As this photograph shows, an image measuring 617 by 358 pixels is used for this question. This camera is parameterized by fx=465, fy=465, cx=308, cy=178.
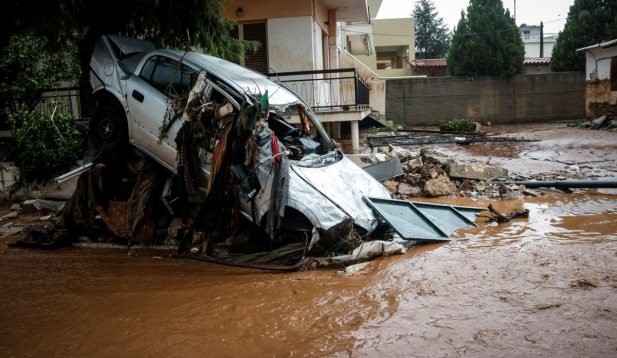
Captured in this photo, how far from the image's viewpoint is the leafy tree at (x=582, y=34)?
74.2ft

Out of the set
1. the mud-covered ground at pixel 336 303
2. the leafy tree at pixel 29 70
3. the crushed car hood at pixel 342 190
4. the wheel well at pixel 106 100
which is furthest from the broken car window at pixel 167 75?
the leafy tree at pixel 29 70

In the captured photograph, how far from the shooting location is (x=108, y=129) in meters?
6.31

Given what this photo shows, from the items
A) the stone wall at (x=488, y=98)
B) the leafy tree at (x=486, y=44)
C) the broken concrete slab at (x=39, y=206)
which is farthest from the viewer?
the leafy tree at (x=486, y=44)

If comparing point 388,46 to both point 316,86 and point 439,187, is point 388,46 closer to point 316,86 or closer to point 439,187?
point 316,86

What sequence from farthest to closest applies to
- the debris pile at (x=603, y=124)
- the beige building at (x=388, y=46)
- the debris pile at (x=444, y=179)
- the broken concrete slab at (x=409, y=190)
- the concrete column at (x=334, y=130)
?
1. the beige building at (x=388, y=46)
2. the debris pile at (x=603, y=124)
3. the concrete column at (x=334, y=130)
4. the broken concrete slab at (x=409, y=190)
5. the debris pile at (x=444, y=179)

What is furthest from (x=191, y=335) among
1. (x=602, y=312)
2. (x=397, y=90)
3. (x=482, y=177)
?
(x=397, y=90)

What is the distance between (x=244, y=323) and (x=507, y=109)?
2116 centimetres

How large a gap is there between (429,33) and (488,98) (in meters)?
29.8

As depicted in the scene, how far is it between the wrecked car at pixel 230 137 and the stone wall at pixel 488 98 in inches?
614

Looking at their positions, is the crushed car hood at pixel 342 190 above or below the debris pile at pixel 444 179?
above

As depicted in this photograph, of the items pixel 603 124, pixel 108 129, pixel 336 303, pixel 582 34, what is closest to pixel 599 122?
pixel 603 124

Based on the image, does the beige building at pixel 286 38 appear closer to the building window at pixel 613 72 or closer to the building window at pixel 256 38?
the building window at pixel 256 38

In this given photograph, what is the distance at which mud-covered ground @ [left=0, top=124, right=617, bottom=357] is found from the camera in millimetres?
3172

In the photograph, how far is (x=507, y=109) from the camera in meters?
21.8
